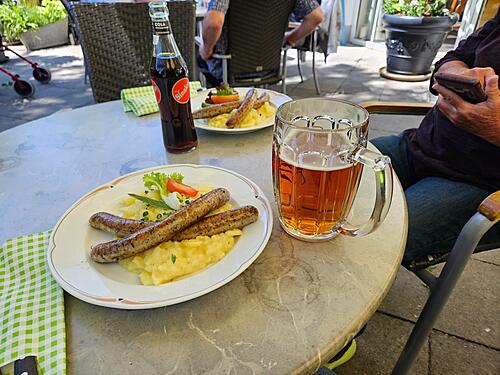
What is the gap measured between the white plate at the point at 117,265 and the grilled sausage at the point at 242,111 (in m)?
0.40

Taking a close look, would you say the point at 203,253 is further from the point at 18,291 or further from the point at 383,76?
the point at 383,76

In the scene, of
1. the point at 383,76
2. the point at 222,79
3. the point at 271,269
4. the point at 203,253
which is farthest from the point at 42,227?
the point at 383,76

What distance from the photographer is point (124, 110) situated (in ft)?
4.83

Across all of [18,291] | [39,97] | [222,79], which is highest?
[18,291]

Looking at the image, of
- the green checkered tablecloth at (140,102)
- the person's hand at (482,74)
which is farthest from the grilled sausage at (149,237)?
the person's hand at (482,74)

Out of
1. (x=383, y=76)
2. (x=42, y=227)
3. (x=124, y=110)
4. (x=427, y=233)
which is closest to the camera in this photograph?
(x=42, y=227)

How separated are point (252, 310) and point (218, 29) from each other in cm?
256

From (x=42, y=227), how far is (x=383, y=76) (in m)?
5.42

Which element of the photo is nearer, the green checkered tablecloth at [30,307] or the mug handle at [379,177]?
the green checkered tablecloth at [30,307]

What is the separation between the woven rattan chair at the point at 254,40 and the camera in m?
2.73

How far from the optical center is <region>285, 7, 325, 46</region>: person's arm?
10.6ft

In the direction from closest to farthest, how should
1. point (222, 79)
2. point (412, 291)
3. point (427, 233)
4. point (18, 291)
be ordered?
point (18, 291), point (427, 233), point (412, 291), point (222, 79)

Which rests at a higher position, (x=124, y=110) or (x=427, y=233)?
(x=124, y=110)

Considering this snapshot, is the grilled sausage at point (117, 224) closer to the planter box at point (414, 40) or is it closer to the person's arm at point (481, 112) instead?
the person's arm at point (481, 112)
